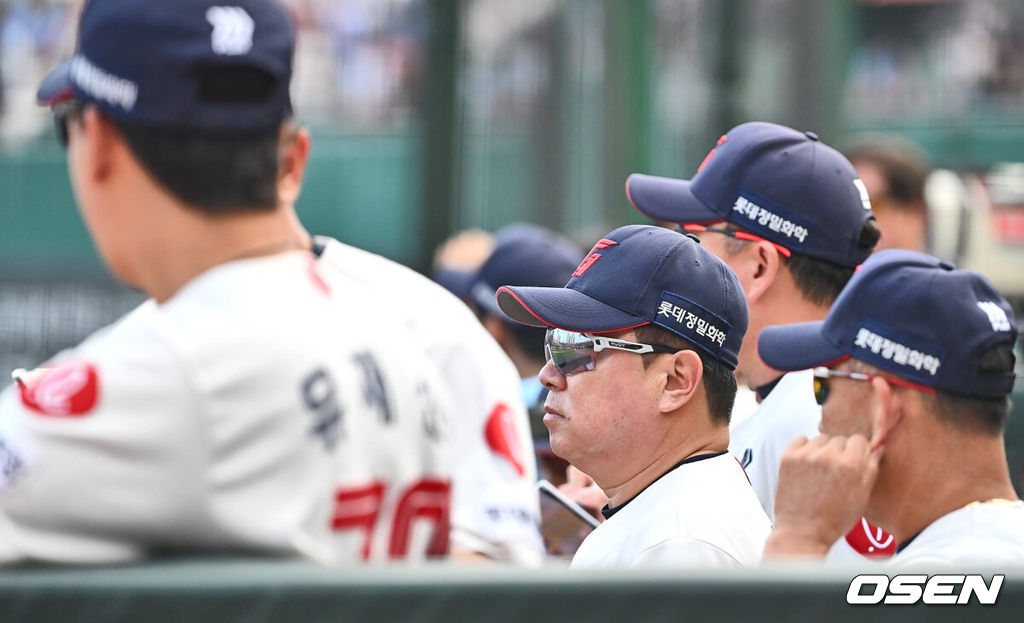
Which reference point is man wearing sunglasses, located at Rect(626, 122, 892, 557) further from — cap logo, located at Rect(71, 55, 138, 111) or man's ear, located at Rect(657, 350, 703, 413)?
cap logo, located at Rect(71, 55, 138, 111)

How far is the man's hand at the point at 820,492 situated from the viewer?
7.87ft

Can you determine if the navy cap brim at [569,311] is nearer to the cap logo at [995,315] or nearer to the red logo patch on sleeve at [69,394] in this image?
the cap logo at [995,315]

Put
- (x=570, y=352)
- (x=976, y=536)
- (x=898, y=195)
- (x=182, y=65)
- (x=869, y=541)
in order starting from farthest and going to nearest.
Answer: (x=898, y=195) < (x=869, y=541) < (x=570, y=352) < (x=976, y=536) < (x=182, y=65)

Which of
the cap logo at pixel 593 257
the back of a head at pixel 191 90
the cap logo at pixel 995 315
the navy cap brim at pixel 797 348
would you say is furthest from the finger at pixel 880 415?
the back of a head at pixel 191 90

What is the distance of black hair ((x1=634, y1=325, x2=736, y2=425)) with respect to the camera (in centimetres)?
274

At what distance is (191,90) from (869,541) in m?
2.03

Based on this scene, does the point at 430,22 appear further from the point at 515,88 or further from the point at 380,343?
the point at 380,343

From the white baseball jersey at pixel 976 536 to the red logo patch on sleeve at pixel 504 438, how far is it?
0.69 metres

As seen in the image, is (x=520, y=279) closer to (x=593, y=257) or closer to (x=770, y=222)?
(x=770, y=222)

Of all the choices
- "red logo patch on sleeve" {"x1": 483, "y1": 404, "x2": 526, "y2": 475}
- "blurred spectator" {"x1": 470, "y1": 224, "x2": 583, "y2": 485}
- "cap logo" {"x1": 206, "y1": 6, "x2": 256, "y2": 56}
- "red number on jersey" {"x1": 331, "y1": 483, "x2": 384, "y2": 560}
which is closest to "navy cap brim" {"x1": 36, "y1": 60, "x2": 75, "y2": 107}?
"cap logo" {"x1": 206, "y1": 6, "x2": 256, "y2": 56}

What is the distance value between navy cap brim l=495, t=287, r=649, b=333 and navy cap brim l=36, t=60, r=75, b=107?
1.18 meters

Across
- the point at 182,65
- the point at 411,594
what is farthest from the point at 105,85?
the point at 411,594

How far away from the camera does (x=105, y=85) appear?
160 cm

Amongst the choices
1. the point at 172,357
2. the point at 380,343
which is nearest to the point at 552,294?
the point at 380,343
